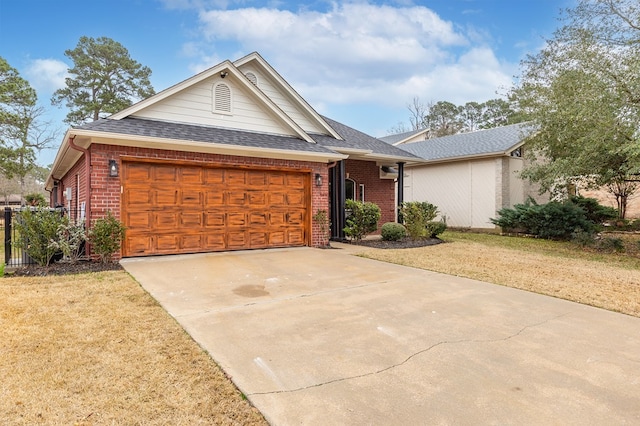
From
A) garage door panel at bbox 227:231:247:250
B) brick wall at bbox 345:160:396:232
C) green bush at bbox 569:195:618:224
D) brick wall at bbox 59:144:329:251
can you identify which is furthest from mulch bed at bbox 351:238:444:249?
green bush at bbox 569:195:618:224

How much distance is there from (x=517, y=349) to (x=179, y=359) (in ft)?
10.3

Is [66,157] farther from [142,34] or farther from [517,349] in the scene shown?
[517,349]

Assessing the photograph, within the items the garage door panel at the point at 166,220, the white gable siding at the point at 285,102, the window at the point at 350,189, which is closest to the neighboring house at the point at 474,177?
the window at the point at 350,189

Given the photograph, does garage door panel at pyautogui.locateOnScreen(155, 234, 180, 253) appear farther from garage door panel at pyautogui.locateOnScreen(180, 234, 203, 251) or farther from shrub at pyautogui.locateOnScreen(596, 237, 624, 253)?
shrub at pyautogui.locateOnScreen(596, 237, 624, 253)

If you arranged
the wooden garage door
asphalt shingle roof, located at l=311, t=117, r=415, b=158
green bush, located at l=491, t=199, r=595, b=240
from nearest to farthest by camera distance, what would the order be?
the wooden garage door, asphalt shingle roof, located at l=311, t=117, r=415, b=158, green bush, located at l=491, t=199, r=595, b=240

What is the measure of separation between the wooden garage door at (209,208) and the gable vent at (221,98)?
1934 millimetres

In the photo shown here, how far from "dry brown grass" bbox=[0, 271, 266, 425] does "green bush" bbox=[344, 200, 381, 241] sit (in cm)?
773

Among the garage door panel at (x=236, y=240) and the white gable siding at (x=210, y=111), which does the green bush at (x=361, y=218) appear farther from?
the garage door panel at (x=236, y=240)

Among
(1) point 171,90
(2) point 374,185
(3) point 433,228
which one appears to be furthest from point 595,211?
(1) point 171,90

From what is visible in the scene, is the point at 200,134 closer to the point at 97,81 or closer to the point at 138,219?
the point at 138,219

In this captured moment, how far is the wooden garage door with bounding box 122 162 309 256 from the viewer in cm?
831

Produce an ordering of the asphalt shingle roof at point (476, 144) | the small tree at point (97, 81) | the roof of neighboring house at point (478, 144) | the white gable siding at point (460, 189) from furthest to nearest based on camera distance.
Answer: the small tree at point (97, 81) < the white gable siding at point (460, 189) < the asphalt shingle roof at point (476, 144) < the roof of neighboring house at point (478, 144)

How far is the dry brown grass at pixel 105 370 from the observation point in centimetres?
239

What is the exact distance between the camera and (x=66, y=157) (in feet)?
33.4
